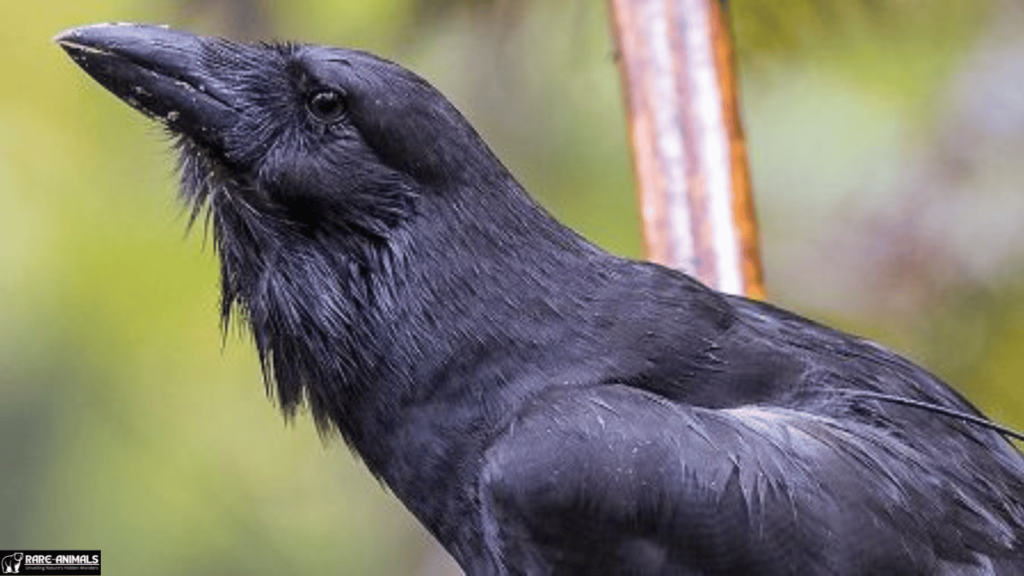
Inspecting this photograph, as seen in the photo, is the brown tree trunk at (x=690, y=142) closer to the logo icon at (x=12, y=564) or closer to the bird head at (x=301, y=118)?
the bird head at (x=301, y=118)

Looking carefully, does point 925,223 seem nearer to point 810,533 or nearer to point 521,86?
point 521,86

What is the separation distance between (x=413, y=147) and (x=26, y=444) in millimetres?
1544

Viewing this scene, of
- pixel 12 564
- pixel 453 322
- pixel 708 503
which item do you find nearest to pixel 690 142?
pixel 453 322

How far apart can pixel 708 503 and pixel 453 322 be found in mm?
274

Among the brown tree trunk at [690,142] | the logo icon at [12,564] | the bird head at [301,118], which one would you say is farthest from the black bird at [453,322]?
Answer: the logo icon at [12,564]

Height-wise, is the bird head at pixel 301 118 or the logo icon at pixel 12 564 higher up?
A: the bird head at pixel 301 118

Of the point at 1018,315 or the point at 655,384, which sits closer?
the point at 655,384

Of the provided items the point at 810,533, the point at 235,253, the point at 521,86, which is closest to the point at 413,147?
the point at 235,253

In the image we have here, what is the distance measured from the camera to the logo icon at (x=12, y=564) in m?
2.91

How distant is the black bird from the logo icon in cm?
129

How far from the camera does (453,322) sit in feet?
5.58

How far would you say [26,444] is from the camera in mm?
3059

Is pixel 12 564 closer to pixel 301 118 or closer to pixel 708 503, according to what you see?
pixel 301 118

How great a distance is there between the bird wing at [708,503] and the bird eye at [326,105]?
314 millimetres
